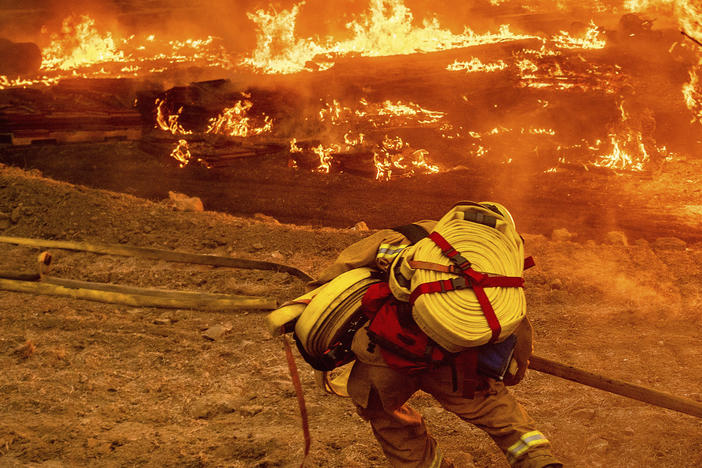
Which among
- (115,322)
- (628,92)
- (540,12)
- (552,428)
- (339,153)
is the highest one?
(540,12)

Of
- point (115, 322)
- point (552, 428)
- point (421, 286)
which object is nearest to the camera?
point (421, 286)

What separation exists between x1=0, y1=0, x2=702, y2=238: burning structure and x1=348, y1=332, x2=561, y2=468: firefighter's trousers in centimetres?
737

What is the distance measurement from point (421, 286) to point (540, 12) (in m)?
18.3

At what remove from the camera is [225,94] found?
12258 mm

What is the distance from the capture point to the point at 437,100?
39.6ft

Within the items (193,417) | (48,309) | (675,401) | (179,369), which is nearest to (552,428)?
(675,401)

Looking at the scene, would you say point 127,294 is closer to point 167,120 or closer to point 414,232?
point 414,232

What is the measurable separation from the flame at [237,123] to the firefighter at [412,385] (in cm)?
900

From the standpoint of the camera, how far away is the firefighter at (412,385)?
2625 mm

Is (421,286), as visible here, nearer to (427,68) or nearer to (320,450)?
(320,450)

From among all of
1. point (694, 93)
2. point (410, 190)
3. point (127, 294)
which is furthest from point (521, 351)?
point (694, 93)

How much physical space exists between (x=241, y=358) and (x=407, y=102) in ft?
27.5

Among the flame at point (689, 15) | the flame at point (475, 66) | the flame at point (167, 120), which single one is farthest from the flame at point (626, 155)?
the flame at point (167, 120)

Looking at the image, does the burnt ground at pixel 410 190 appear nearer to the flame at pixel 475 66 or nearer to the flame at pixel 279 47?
the flame at pixel 475 66
